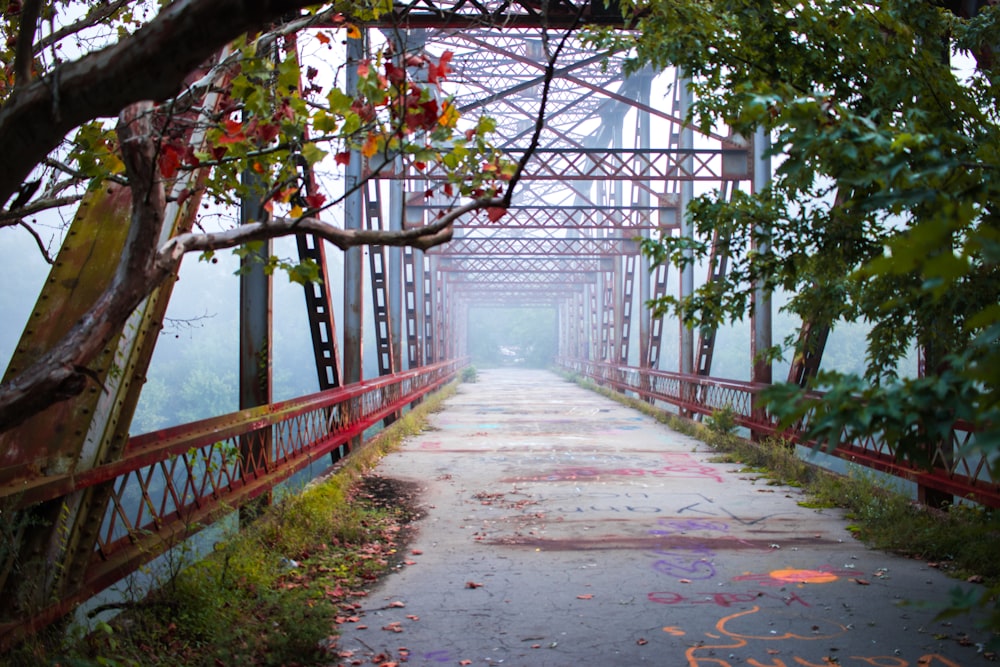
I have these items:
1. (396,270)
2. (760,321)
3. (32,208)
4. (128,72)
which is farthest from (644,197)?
(128,72)

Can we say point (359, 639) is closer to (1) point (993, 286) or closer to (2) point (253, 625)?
(2) point (253, 625)

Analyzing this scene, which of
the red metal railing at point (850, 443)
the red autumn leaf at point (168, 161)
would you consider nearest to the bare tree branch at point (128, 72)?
the red autumn leaf at point (168, 161)

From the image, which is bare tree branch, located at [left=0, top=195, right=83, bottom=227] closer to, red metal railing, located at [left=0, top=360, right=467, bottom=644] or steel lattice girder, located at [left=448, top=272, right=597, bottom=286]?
red metal railing, located at [left=0, top=360, right=467, bottom=644]

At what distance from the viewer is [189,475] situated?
→ 5418 millimetres

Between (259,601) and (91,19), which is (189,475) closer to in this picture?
(259,601)

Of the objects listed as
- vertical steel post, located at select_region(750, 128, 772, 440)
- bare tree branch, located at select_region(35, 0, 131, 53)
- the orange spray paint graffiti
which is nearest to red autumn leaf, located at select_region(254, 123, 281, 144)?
bare tree branch, located at select_region(35, 0, 131, 53)

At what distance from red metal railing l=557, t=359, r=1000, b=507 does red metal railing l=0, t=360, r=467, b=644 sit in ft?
11.3

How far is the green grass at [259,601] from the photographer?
4.05 meters

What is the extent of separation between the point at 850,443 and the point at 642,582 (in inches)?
77.1

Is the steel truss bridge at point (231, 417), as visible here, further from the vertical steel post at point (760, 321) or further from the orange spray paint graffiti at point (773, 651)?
the orange spray paint graffiti at point (773, 651)

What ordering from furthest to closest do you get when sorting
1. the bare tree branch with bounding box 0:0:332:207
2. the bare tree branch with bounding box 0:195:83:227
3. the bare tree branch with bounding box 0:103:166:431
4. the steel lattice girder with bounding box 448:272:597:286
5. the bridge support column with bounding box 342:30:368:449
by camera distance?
the steel lattice girder with bounding box 448:272:597:286
the bridge support column with bounding box 342:30:368:449
the bare tree branch with bounding box 0:195:83:227
the bare tree branch with bounding box 0:103:166:431
the bare tree branch with bounding box 0:0:332:207

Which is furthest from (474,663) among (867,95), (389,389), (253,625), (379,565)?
(389,389)

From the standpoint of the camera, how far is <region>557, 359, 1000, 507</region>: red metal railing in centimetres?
644

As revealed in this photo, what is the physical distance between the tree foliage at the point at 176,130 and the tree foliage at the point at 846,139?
1494 millimetres
